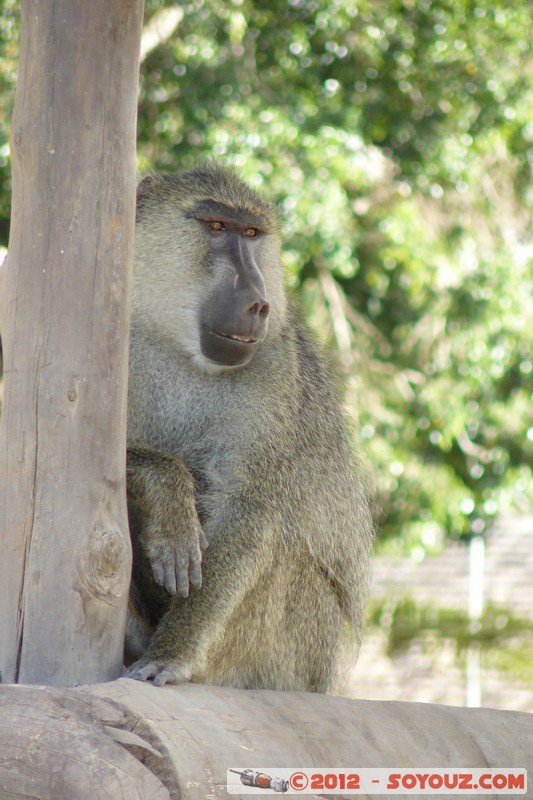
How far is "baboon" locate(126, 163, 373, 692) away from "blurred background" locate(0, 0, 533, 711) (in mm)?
3000

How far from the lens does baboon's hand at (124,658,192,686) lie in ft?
9.46

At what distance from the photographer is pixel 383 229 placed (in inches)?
291

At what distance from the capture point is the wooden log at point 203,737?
2260mm

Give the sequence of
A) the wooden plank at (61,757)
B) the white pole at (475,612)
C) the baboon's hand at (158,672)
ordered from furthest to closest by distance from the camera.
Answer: the white pole at (475,612), the baboon's hand at (158,672), the wooden plank at (61,757)

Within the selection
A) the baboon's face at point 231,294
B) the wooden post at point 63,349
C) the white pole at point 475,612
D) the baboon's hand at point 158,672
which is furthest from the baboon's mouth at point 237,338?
the white pole at point 475,612

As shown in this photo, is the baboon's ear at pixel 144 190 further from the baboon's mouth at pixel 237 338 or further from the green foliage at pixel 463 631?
the green foliage at pixel 463 631

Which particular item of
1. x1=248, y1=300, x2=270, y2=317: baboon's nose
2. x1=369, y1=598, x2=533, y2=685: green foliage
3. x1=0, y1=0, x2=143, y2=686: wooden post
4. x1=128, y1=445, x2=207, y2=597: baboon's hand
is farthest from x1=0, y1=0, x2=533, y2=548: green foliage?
x1=0, y1=0, x2=143, y2=686: wooden post

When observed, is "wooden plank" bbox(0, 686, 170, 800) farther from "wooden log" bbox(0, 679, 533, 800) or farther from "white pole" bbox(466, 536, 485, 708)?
"white pole" bbox(466, 536, 485, 708)

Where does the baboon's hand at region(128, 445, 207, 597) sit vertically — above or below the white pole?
above

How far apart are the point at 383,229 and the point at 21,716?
18.0ft

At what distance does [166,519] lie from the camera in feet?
10.5

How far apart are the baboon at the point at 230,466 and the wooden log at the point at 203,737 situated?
0.28 metres

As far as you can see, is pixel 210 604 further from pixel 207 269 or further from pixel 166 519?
pixel 207 269

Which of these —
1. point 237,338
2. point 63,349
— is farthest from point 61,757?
point 237,338
